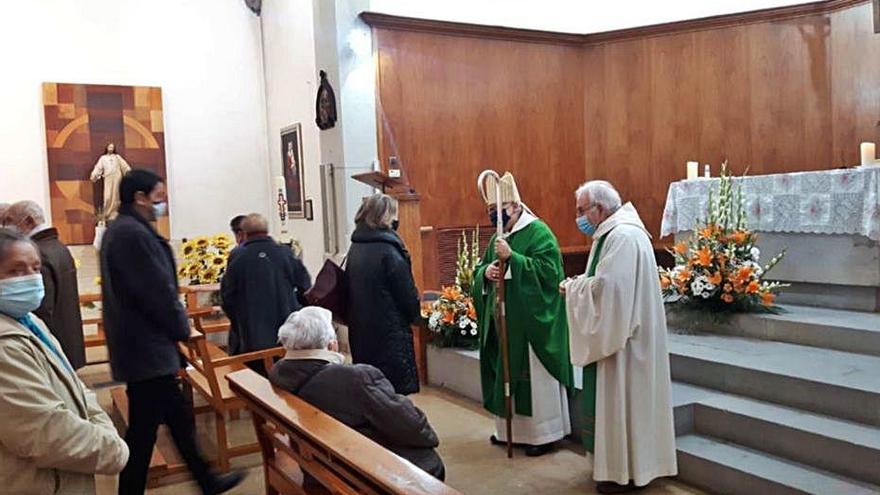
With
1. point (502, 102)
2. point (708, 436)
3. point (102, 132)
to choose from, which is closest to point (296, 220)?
point (102, 132)

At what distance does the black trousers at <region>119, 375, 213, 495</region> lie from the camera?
2.85m

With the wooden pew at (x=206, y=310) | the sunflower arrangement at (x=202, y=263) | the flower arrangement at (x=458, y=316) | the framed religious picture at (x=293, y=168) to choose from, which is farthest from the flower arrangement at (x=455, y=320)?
the framed religious picture at (x=293, y=168)

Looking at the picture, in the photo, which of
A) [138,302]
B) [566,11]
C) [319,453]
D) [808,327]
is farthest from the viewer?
[566,11]

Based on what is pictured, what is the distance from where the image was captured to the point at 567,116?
767cm

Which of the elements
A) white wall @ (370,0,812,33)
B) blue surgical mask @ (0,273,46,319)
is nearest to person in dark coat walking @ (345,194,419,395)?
blue surgical mask @ (0,273,46,319)

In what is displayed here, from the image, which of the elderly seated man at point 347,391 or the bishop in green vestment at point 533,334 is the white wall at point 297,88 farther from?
the elderly seated man at point 347,391

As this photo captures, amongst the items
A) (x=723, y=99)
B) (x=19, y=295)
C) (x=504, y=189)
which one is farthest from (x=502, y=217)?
(x=723, y=99)

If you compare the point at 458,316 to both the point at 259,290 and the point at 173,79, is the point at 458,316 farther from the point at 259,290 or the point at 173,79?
the point at 173,79

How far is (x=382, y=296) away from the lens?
3.51 metres

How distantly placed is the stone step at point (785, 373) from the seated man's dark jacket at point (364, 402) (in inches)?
79.2

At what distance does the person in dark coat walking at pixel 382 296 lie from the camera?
3.50 metres

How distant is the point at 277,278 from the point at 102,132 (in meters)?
5.64

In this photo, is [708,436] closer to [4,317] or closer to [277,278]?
[277,278]

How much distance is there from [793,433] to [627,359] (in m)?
0.83
